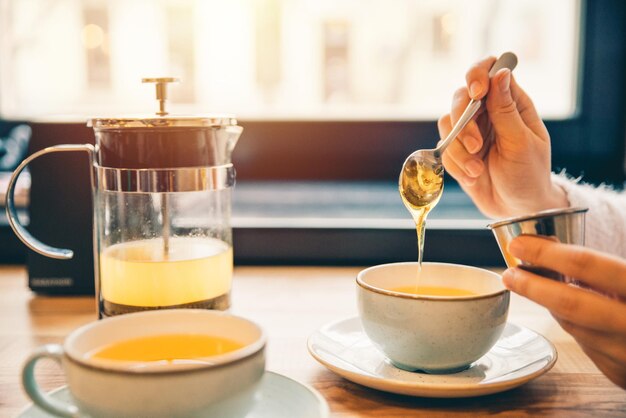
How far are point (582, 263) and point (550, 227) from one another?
1.5 inches

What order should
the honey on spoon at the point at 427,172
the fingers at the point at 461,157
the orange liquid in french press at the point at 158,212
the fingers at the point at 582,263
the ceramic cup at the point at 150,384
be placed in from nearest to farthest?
the ceramic cup at the point at 150,384, the fingers at the point at 582,263, the orange liquid in french press at the point at 158,212, the honey on spoon at the point at 427,172, the fingers at the point at 461,157

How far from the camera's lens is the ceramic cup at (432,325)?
1.83ft

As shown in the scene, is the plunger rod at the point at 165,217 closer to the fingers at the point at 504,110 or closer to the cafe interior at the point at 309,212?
the cafe interior at the point at 309,212

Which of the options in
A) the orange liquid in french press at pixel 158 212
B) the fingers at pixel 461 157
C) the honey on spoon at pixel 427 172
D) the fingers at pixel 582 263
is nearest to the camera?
the fingers at pixel 582 263

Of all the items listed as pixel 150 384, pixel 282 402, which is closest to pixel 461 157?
pixel 282 402

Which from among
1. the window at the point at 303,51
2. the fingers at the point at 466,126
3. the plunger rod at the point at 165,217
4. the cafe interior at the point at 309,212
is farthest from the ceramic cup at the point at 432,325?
the window at the point at 303,51

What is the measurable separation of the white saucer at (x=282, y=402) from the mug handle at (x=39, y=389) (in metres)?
0.02

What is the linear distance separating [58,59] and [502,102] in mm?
1224

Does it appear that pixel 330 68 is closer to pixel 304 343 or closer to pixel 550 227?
pixel 304 343

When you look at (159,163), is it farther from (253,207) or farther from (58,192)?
(253,207)

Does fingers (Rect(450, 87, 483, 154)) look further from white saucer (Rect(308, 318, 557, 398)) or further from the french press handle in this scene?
the french press handle

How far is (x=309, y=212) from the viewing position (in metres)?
Answer: 1.31

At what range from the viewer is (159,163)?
684mm

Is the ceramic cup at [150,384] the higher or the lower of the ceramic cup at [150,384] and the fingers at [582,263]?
the lower
